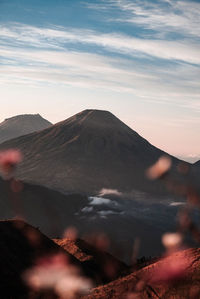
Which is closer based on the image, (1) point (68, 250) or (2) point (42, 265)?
(2) point (42, 265)

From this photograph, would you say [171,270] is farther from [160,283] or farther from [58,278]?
[58,278]

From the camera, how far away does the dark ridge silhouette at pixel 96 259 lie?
132ft

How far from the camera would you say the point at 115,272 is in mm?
41750

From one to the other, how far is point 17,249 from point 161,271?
21.6 meters

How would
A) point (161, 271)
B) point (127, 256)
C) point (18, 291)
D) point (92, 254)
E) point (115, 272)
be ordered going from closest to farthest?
point (161, 271) < point (18, 291) < point (115, 272) < point (92, 254) < point (127, 256)

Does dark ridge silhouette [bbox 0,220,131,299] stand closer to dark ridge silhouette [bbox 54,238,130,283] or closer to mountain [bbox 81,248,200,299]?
dark ridge silhouette [bbox 54,238,130,283]

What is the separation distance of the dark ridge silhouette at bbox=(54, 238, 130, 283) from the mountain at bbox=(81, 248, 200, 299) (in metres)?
18.0

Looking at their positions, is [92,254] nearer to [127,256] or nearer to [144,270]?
[144,270]

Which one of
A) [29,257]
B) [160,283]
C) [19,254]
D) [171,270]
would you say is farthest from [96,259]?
[160,283]

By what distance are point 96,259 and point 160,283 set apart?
2638 centimetres

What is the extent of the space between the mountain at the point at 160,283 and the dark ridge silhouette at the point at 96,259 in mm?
18047

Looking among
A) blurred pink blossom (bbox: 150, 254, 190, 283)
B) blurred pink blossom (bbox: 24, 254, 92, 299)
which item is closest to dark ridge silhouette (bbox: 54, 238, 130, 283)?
blurred pink blossom (bbox: 24, 254, 92, 299)

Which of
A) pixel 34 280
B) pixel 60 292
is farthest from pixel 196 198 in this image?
pixel 34 280

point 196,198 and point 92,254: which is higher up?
point 196,198
